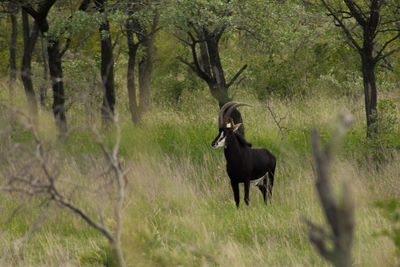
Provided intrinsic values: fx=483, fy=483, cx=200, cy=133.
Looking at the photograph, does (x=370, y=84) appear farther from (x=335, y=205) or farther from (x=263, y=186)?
(x=335, y=205)

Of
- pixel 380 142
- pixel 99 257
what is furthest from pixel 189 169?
pixel 99 257

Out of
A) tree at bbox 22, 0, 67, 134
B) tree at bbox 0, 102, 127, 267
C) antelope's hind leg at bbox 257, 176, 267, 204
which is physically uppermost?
tree at bbox 22, 0, 67, 134

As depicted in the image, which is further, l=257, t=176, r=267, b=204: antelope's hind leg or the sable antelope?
l=257, t=176, r=267, b=204: antelope's hind leg

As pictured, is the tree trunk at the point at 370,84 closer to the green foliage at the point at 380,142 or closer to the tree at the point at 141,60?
the green foliage at the point at 380,142

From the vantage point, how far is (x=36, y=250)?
566cm

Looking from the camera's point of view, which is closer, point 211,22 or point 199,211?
point 199,211

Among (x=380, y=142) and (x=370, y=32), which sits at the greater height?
(x=370, y=32)

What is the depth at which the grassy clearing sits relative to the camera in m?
4.57

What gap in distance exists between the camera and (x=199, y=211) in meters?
6.45

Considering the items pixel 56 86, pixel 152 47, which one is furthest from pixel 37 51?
pixel 56 86

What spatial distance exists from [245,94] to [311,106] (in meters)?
4.79

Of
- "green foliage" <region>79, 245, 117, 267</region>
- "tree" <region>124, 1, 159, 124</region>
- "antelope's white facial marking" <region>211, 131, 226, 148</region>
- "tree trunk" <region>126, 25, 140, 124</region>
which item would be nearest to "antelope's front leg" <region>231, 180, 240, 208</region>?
Answer: "antelope's white facial marking" <region>211, 131, 226, 148</region>

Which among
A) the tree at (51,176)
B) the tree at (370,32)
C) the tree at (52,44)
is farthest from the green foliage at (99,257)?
the tree at (52,44)

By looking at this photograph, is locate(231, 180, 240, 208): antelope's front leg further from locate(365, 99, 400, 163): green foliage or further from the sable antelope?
locate(365, 99, 400, 163): green foliage
